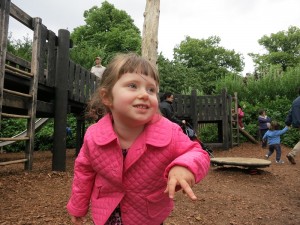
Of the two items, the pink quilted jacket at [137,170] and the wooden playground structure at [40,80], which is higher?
the wooden playground structure at [40,80]

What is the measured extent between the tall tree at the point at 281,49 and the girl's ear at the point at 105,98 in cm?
3941

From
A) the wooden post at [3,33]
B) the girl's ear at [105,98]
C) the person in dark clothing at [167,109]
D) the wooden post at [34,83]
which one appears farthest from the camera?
the person in dark clothing at [167,109]

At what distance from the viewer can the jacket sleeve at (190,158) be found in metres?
1.39

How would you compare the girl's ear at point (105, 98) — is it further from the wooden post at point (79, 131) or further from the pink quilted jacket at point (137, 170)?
the wooden post at point (79, 131)

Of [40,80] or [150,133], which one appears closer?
[150,133]

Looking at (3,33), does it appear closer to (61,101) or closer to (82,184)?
(61,101)

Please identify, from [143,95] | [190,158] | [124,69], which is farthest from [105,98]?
[190,158]

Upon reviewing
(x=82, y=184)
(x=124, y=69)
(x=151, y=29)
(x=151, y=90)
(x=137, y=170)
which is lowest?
(x=82, y=184)

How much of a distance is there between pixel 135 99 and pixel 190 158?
478 millimetres

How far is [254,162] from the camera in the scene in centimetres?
675

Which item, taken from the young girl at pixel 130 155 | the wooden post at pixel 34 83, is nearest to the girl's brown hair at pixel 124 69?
the young girl at pixel 130 155

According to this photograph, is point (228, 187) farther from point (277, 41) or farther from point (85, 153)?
point (277, 41)

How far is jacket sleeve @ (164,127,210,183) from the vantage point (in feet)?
4.56

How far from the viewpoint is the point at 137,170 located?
5.63 feet
